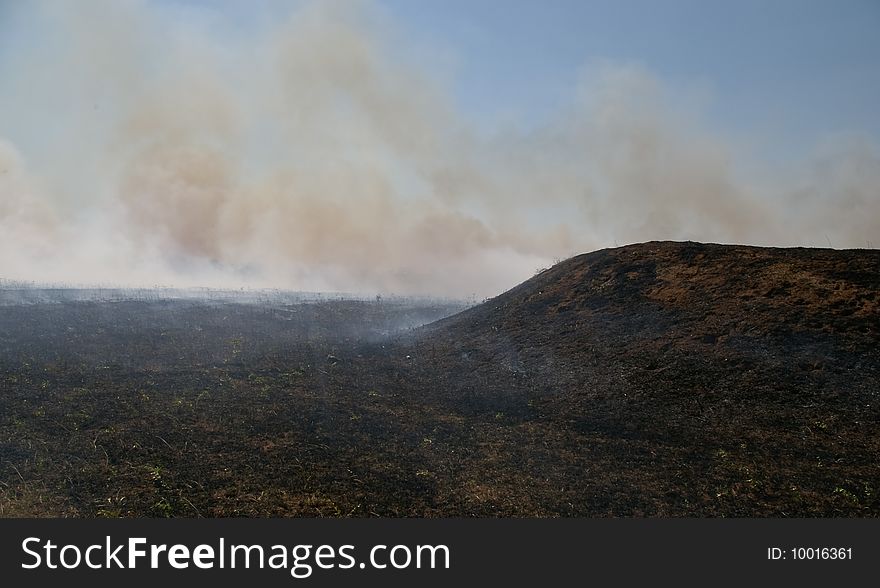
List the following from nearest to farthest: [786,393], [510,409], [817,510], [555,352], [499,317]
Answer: [817,510] → [786,393] → [510,409] → [555,352] → [499,317]

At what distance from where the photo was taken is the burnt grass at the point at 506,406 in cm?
922

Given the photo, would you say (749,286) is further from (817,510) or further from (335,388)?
(335,388)

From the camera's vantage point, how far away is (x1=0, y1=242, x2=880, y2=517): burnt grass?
9.22 meters

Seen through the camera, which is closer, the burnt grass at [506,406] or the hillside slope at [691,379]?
the burnt grass at [506,406]

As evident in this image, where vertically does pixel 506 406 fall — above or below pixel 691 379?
below

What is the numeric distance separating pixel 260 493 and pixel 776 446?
1148cm

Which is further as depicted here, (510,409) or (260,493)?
(510,409)

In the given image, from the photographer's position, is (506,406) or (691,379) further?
(506,406)

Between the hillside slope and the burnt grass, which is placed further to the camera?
the hillside slope

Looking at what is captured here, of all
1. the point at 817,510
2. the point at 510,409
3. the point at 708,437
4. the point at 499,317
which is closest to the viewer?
the point at 817,510

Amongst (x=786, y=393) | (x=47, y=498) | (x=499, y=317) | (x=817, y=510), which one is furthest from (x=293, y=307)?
(x=817, y=510)

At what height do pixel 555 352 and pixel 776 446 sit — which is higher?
pixel 555 352

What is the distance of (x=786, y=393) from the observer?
45.0 feet

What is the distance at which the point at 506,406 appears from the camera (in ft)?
51.6
